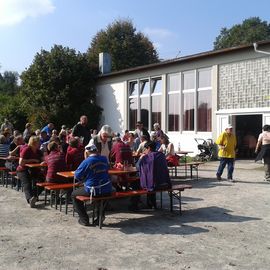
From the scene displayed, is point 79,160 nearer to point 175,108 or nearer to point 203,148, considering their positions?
point 203,148

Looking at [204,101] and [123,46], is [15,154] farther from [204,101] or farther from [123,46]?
[123,46]

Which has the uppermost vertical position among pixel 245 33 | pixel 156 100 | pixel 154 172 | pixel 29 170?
pixel 245 33

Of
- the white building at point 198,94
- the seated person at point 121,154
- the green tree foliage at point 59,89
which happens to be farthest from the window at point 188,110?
the seated person at point 121,154

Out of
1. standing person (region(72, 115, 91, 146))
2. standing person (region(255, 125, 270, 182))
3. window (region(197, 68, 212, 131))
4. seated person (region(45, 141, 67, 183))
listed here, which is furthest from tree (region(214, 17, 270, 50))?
seated person (region(45, 141, 67, 183))

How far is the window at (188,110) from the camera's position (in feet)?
75.7

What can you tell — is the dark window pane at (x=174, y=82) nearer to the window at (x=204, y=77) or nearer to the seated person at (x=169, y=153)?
the window at (x=204, y=77)

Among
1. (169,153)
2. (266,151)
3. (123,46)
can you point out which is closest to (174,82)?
(266,151)

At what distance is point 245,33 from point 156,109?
1765 inches

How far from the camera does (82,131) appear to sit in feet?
38.9

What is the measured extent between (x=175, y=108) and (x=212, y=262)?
18.8m

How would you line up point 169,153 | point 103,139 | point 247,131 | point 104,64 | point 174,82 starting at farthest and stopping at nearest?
1. point 104,64
2. point 174,82
3. point 247,131
4. point 169,153
5. point 103,139

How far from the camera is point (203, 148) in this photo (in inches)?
819

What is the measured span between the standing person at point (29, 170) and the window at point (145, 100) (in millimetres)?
16340

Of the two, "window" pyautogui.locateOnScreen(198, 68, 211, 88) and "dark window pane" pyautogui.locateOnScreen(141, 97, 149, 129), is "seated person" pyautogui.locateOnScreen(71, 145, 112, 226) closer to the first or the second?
"window" pyautogui.locateOnScreen(198, 68, 211, 88)
